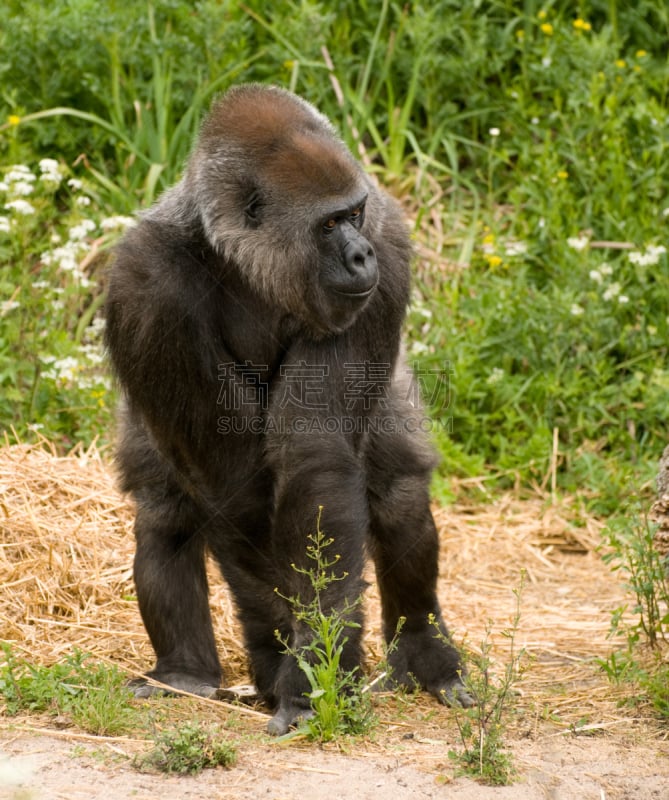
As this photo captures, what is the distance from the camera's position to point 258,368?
3.97 meters

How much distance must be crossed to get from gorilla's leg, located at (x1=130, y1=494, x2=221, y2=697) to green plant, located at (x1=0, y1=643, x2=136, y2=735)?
0.23 metres

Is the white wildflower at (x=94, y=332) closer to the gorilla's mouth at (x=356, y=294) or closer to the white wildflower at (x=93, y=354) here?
the white wildflower at (x=93, y=354)

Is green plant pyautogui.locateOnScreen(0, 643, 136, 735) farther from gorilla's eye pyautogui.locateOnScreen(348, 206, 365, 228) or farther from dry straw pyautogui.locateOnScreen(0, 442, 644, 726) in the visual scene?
gorilla's eye pyautogui.locateOnScreen(348, 206, 365, 228)

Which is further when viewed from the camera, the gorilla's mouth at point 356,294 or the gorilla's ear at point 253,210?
the gorilla's ear at point 253,210

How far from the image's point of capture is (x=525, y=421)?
22.4ft

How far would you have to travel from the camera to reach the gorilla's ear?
3.91m

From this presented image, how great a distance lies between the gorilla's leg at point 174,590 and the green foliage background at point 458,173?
2146mm

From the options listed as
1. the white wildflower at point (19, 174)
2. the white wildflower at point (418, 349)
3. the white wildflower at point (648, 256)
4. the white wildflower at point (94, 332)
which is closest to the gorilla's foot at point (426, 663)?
the white wildflower at point (418, 349)

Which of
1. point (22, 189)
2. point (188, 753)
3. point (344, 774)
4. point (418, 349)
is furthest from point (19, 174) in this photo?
point (344, 774)

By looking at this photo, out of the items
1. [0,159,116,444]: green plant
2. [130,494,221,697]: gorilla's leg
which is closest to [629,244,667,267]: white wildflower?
[0,159,116,444]: green plant

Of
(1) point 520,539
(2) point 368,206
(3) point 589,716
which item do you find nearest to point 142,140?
(1) point 520,539

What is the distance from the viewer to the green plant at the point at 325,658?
349 centimetres

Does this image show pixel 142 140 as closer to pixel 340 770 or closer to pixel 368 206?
pixel 368 206

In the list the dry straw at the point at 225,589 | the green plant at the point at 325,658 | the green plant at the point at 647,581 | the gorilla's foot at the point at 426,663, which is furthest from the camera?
the dry straw at the point at 225,589
